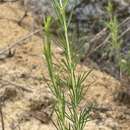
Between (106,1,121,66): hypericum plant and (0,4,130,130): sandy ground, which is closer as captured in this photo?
(0,4,130,130): sandy ground

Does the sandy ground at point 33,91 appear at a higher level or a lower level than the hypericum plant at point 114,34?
lower

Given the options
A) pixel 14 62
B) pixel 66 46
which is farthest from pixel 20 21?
pixel 66 46

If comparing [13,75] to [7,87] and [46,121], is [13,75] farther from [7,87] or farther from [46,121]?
[46,121]

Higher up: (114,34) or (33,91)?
(114,34)

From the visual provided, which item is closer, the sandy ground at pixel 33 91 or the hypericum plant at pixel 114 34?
the sandy ground at pixel 33 91

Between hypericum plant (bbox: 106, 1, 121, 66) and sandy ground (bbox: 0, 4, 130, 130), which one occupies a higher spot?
hypericum plant (bbox: 106, 1, 121, 66)

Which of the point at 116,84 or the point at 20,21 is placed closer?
the point at 116,84

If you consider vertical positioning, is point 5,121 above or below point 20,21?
below

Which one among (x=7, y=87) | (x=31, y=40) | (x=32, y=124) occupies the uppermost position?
(x=31, y=40)
